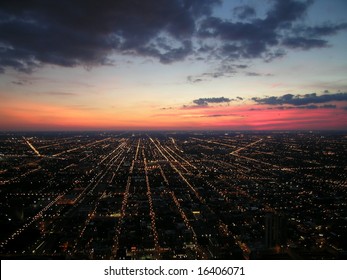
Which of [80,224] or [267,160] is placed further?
[267,160]

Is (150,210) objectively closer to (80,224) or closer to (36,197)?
(80,224)

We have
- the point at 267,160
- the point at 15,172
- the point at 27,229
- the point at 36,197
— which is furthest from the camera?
the point at 267,160

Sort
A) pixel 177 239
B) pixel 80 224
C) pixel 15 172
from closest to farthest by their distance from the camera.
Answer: pixel 177 239 < pixel 80 224 < pixel 15 172
